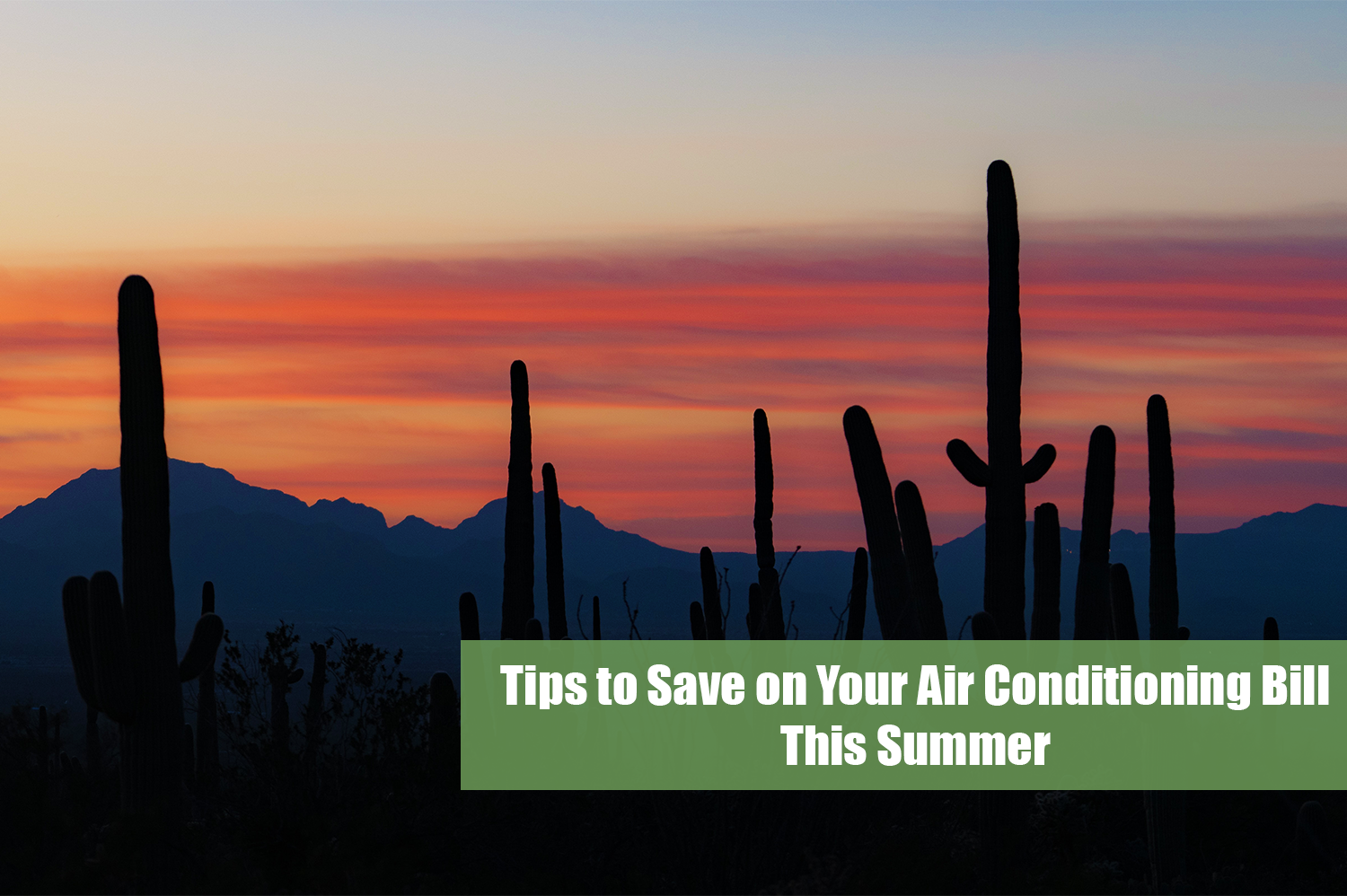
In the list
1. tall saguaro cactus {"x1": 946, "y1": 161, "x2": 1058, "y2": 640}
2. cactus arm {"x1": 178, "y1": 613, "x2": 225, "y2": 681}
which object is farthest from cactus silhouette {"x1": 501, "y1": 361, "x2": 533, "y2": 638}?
tall saguaro cactus {"x1": 946, "y1": 161, "x2": 1058, "y2": 640}

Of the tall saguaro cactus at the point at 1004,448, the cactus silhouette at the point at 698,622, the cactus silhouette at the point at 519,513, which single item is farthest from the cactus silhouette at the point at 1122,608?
the cactus silhouette at the point at 519,513

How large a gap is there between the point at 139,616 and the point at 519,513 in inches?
293

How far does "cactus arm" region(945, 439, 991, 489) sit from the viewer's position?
14.5 meters

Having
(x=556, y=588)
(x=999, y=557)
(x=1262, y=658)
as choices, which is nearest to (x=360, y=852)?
(x=999, y=557)

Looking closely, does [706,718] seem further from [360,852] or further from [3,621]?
[3,621]

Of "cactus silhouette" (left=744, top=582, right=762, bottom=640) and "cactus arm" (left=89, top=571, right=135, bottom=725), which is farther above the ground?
"cactus silhouette" (left=744, top=582, right=762, bottom=640)

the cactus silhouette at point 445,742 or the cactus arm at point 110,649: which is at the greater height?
the cactus arm at point 110,649

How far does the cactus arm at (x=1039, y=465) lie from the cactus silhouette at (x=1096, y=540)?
1.59 meters

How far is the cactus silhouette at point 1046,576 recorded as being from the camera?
48.1 feet

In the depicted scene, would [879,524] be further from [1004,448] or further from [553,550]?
[553,550]

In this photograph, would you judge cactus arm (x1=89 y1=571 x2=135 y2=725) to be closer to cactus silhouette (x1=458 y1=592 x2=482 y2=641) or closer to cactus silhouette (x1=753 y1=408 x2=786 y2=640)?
cactus silhouette (x1=458 y1=592 x2=482 y2=641)

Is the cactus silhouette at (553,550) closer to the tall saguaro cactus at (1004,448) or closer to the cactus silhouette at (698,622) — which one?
the cactus silhouette at (698,622)

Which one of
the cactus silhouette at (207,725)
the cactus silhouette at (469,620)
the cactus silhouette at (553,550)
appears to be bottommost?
the cactus silhouette at (207,725)

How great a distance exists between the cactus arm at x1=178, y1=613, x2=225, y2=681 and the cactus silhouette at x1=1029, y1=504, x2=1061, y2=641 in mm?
7614
